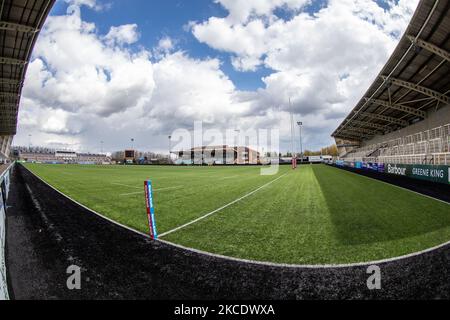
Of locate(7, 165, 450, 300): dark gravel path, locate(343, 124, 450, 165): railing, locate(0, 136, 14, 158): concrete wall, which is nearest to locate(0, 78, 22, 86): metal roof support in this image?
locate(7, 165, 450, 300): dark gravel path

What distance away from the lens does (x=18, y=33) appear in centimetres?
1642

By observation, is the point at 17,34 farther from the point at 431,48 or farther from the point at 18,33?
the point at 431,48

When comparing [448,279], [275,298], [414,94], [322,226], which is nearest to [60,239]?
[275,298]

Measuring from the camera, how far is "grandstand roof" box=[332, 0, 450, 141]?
13.6 metres

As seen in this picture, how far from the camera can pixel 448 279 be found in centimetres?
358

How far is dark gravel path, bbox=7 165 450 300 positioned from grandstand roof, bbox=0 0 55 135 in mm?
14985

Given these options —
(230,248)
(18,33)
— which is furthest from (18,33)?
(230,248)

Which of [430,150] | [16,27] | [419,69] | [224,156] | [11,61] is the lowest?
[430,150]

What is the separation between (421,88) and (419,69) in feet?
12.8

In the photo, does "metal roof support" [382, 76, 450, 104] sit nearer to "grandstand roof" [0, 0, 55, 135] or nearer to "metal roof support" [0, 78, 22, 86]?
"grandstand roof" [0, 0, 55, 135]

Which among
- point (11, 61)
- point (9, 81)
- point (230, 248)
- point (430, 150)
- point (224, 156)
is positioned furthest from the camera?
point (224, 156)

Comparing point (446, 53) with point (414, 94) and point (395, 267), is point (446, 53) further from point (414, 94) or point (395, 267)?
point (395, 267)

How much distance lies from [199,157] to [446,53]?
71.7 metres

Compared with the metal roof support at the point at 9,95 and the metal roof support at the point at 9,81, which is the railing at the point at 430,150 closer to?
the metal roof support at the point at 9,81
